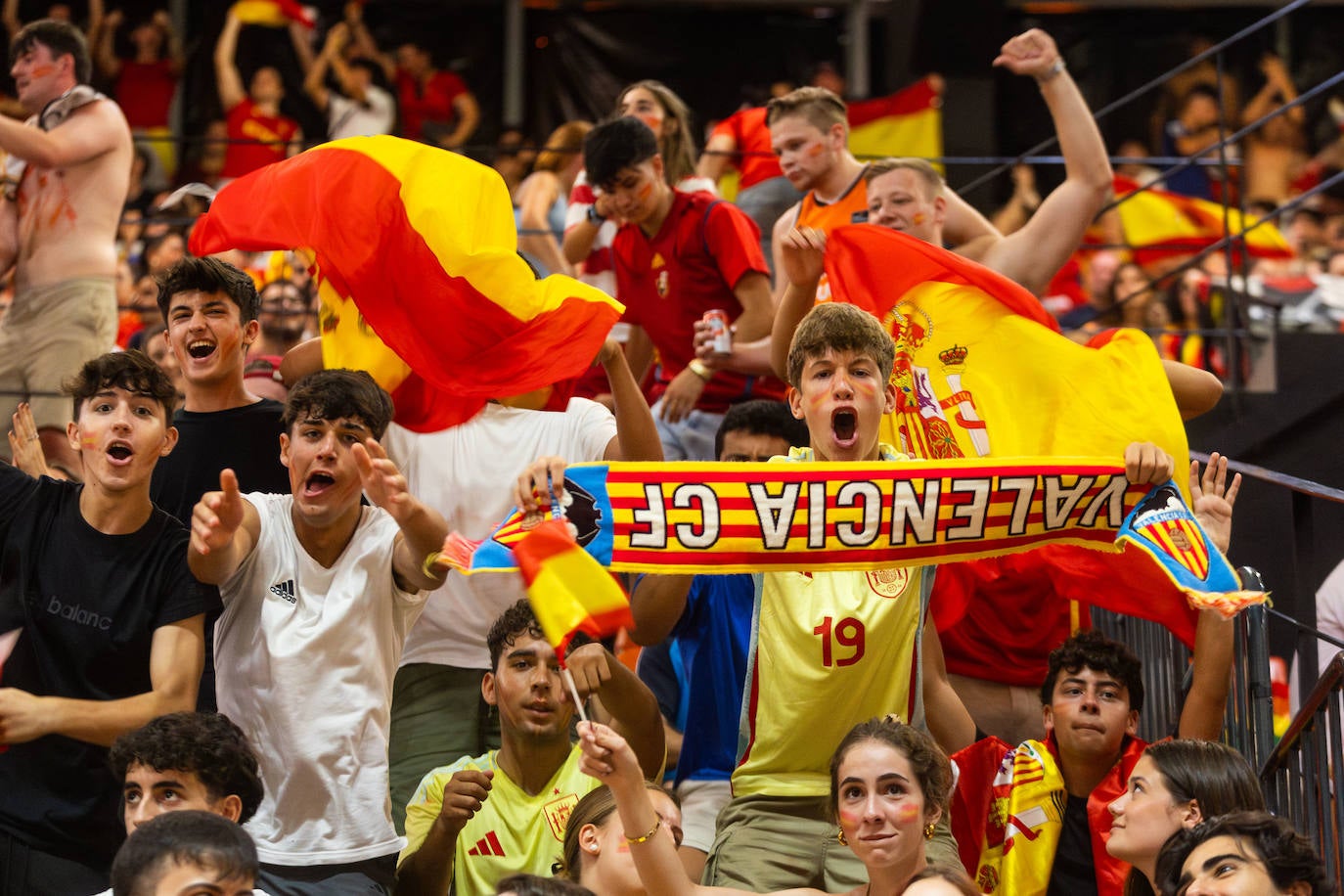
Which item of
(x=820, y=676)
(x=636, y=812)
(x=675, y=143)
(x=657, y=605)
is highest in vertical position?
(x=675, y=143)

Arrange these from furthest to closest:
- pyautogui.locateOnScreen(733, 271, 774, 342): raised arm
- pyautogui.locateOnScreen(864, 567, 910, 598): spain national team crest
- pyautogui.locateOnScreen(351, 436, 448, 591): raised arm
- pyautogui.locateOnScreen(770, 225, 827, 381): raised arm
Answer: pyautogui.locateOnScreen(733, 271, 774, 342): raised arm → pyautogui.locateOnScreen(770, 225, 827, 381): raised arm → pyautogui.locateOnScreen(864, 567, 910, 598): spain national team crest → pyautogui.locateOnScreen(351, 436, 448, 591): raised arm

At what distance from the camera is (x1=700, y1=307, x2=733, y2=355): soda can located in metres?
6.33

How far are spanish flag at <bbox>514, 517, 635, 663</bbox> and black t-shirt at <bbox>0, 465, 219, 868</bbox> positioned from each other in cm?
111

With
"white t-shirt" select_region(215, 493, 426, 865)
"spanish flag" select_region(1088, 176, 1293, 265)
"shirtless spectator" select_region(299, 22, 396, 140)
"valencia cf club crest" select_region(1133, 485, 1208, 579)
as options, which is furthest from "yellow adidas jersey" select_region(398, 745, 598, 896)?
"shirtless spectator" select_region(299, 22, 396, 140)

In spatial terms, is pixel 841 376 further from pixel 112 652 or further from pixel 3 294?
pixel 3 294

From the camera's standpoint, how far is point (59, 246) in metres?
6.88

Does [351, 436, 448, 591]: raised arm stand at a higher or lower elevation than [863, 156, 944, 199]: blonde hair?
lower

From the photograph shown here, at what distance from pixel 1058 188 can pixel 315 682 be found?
10.8 ft

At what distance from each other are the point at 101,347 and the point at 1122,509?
4.19 meters

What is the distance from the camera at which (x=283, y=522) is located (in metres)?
4.73

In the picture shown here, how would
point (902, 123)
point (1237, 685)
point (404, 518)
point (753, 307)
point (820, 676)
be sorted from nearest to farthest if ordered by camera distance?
point (404, 518) → point (820, 676) → point (1237, 685) → point (753, 307) → point (902, 123)

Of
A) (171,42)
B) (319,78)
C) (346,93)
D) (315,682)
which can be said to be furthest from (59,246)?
(171,42)

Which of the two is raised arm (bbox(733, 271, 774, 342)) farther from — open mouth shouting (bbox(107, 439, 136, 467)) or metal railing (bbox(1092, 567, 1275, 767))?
open mouth shouting (bbox(107, 439, 136, 467))

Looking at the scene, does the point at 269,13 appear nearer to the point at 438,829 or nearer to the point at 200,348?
the point at 200,348
